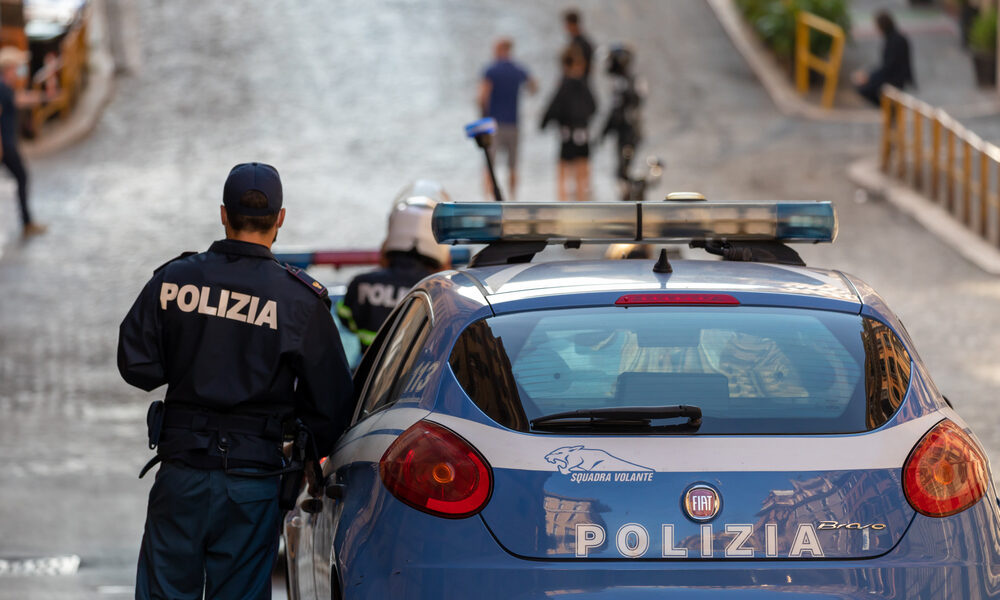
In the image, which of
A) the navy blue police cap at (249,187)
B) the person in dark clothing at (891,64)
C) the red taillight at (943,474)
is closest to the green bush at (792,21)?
the person in dark clothing at (891,64)

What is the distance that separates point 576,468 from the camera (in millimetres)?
3920

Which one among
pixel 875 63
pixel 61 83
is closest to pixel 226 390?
pixel 61 83

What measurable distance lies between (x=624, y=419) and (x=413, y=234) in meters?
3.35

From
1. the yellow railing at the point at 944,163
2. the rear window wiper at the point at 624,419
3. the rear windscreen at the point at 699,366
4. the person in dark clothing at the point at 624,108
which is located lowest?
the rear window wiper at the point at 624,419

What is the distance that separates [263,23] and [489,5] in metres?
4.19

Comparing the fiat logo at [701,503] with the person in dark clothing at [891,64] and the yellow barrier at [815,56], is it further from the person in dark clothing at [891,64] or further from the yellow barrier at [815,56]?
the yellow barrier at [815,56]

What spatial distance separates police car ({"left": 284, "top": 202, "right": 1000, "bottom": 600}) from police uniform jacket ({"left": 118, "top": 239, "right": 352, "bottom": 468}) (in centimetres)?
52

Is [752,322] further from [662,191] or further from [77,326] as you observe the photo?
[662,191]

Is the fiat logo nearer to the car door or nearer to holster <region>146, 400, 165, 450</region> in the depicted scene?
the car door

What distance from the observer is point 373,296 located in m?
6.95

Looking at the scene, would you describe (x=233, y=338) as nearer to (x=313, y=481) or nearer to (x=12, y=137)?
(x=313, y=481)

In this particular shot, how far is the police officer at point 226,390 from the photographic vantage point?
481 centimetres

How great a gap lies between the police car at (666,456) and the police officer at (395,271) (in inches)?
96.4

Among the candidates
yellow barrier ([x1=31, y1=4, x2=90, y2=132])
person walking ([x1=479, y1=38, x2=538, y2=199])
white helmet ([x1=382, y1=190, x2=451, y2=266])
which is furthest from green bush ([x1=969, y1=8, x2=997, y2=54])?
white helmet ([x1=382, y1=190, x2=451, y2=266])
